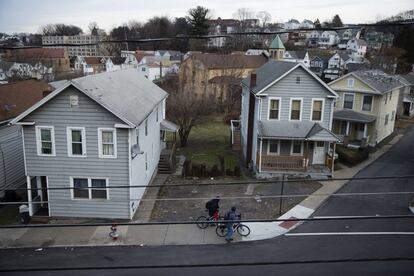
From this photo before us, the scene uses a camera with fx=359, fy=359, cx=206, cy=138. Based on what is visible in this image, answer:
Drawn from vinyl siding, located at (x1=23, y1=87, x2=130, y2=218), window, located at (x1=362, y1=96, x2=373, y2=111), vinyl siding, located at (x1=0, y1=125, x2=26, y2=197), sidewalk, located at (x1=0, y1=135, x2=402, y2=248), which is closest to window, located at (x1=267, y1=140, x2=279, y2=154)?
sidewalk, located at (x1=0, y1=135, x2=402, y2=248)

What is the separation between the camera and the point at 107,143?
57.9ft

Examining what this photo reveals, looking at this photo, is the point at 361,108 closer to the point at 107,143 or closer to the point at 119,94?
the point at 119,94

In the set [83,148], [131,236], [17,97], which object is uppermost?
[17,97]

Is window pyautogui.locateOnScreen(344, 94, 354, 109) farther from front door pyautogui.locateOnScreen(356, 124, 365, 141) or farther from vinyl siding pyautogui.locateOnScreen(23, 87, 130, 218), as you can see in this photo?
vinyl siding pyautogui.locateOnScreen(23, 87, 130, 218)

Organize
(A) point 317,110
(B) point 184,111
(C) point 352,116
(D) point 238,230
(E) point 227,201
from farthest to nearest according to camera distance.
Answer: (B) point 184,111 < (C) point 352,116 < (A) point 317,110 < (E) point 227,201 < (D) point 238,230

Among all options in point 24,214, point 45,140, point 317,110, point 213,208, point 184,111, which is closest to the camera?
point 213,208

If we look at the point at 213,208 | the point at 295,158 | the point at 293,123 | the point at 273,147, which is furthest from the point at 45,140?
the point at 295,158

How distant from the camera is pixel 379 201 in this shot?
68.9 feet

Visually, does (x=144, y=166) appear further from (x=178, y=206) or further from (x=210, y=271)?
(x=210, y=271)

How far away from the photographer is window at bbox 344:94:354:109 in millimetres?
33969

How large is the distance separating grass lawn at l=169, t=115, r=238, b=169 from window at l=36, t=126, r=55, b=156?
40.9 feet

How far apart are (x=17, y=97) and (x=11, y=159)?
19.0 feet

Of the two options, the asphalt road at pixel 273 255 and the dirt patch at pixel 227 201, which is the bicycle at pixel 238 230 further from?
the dirt patch at pixel 227 201

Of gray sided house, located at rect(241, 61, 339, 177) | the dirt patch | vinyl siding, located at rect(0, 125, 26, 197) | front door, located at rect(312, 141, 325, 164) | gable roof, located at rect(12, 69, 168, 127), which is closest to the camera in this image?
gable roof, located at rect(12, 69, 168, 127)
